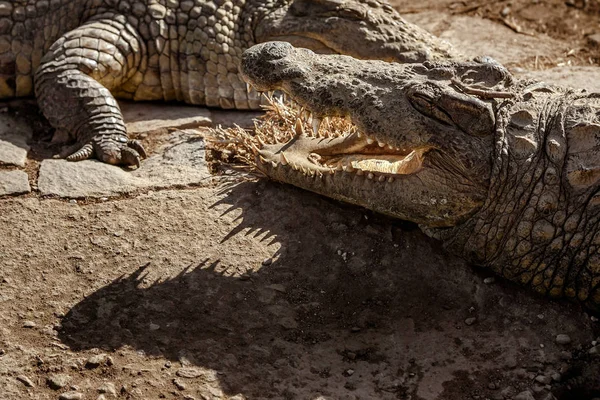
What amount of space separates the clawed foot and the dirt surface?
456 mm

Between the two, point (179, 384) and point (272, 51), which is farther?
point (272, 51)

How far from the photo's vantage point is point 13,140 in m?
5.74

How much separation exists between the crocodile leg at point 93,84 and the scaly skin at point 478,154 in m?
1.41

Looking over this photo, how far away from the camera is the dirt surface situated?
12.6 ft

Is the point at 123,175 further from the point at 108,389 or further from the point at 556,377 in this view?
the point at 556,377

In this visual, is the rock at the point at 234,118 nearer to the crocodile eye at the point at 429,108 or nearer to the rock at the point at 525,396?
the crocodile eye at the point at 429,108

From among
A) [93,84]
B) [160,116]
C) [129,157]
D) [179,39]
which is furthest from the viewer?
[179,39]

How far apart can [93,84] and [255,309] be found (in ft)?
8.09

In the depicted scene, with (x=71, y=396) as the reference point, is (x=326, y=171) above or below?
above

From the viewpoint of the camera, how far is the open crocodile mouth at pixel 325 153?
465 centimetres

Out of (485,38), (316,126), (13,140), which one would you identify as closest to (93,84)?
(13,140)

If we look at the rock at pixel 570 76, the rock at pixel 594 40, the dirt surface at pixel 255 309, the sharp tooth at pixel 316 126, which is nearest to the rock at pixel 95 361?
the dirt surface at pixel 255 309

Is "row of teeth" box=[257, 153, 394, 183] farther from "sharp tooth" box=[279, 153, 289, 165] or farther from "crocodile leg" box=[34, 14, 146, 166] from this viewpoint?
"crocodile leg" box=[34, 14, 146, 166]

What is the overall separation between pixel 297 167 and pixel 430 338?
1235mm
